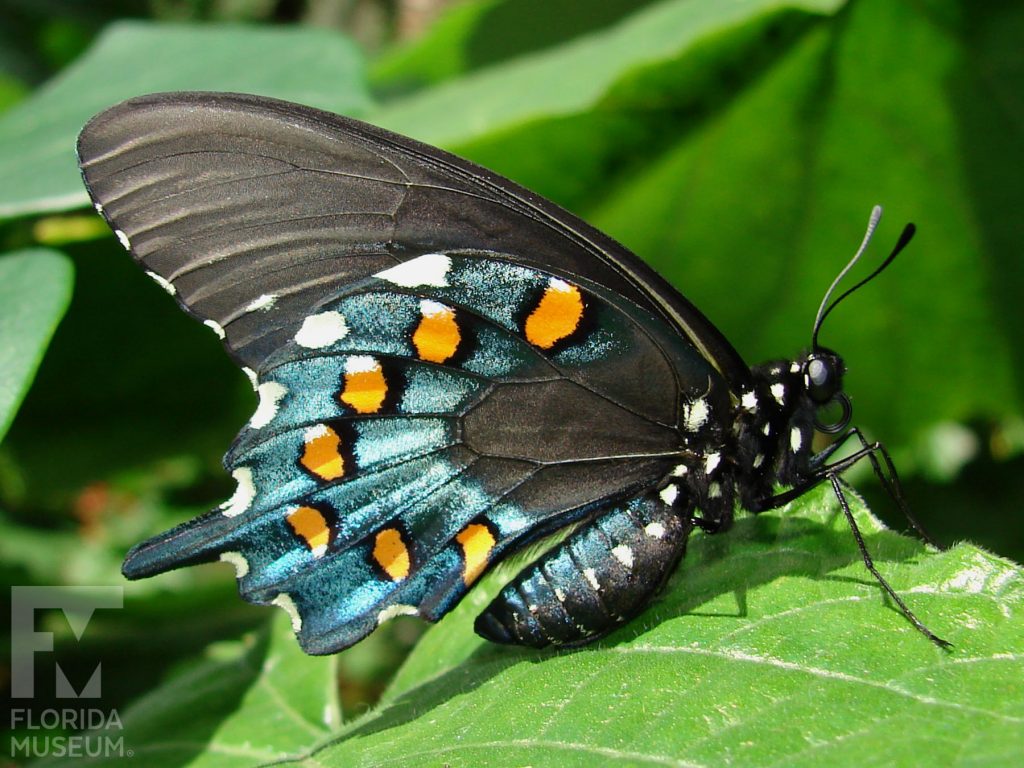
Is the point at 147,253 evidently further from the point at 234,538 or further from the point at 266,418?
the point at 234,538

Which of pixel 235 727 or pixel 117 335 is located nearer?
pixel 235 727

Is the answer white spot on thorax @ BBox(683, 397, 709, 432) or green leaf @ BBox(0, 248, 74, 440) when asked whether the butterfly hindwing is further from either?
green leaf @ BBox(0, 248, 74, 440)

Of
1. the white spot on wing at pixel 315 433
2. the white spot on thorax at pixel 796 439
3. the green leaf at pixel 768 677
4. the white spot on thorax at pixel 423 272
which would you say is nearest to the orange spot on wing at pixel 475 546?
the green leaf at pixel 768 677

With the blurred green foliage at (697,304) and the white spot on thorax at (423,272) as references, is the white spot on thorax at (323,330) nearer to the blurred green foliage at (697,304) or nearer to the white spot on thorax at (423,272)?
the white spot on thorax at (423,272)

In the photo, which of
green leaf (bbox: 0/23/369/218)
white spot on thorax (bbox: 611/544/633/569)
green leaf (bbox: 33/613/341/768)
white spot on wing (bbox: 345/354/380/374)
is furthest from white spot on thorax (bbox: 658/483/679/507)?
green leaf (bbox: 0/23/369/218)

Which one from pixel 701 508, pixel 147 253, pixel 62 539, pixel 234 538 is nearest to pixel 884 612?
pixel 701 508

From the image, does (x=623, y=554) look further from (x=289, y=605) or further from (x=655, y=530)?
(x=289, y=605)
